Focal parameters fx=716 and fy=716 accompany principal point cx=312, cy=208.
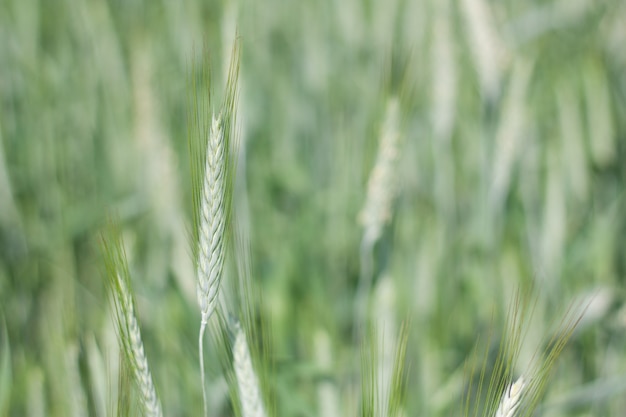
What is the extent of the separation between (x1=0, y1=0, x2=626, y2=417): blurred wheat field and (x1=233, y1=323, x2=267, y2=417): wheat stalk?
17 cm

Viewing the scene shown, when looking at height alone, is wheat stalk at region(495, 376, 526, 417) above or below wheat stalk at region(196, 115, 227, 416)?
below

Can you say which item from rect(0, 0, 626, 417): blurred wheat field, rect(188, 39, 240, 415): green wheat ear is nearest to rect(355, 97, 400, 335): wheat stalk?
rect(0, 0, 626, 417): blurred wheat field

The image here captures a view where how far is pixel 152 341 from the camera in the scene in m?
1.04

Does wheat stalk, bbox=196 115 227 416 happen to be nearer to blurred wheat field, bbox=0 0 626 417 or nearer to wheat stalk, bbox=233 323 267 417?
wheat stalk, bbox=233 323 267 417

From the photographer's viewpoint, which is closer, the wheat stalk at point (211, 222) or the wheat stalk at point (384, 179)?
the wheat stalk at point (211, 222)

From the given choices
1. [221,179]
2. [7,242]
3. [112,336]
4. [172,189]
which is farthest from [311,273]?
[221,179]

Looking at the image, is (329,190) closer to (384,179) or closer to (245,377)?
(384,179)

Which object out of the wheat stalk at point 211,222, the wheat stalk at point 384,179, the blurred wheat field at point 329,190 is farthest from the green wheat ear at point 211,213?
the wheat stalk at point 384,179

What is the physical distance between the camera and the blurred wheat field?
3.02ft

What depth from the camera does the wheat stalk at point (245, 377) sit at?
0.56m

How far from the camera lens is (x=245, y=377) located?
0.56 m

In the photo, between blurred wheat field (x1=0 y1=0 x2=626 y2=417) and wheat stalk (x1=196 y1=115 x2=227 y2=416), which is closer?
wheat stalk (x1=196 y1=115 x2=227 y2=416)

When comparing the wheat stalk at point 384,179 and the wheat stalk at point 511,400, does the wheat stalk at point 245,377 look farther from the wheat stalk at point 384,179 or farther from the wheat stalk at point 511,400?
the wheat stalk at point 384,179

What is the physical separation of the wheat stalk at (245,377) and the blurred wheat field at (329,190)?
6.9 inches
